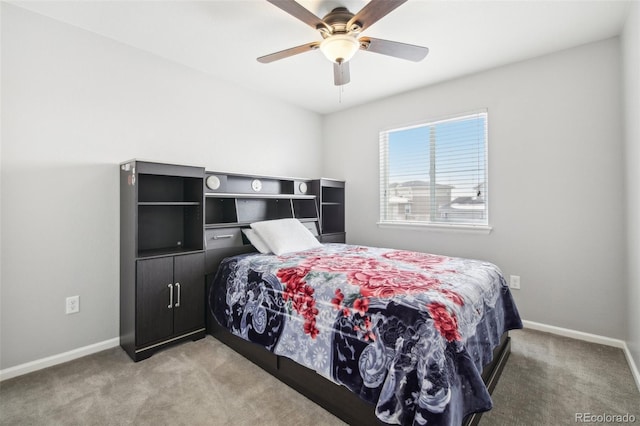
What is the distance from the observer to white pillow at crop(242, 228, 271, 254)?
275 cm

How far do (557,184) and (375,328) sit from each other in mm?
2420

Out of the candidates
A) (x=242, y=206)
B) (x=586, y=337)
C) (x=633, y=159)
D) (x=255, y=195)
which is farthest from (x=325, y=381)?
(x=633, y=159)

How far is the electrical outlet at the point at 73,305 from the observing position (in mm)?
2244

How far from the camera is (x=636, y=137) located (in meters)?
1.94

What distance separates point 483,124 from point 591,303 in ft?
6.31

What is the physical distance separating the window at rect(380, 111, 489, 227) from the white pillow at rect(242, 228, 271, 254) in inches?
69.4

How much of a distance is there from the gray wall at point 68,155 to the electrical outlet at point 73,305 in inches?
1.5

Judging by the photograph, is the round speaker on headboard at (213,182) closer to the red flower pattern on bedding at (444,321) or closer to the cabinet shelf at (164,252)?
the cabinet shelf at (164,252)

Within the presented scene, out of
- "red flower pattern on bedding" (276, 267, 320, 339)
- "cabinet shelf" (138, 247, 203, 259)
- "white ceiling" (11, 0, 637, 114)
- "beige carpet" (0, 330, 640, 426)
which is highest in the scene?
"white ceiling" (11, 0, 637, 114)

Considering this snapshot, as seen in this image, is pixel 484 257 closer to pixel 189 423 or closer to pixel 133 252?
pixel 189 423

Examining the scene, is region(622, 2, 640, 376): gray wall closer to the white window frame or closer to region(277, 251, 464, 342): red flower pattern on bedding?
the white window frame

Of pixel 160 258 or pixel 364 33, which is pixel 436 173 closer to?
pixel 364 33

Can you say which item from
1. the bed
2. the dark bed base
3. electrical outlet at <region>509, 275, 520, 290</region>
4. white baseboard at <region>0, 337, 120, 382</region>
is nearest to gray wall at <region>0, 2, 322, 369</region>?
white baseboard at <region>0, 337, 120, 382</region>

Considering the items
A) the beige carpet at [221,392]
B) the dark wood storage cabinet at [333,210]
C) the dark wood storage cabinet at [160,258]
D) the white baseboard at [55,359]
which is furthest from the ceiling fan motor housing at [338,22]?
the white baseboard at [55,359]
